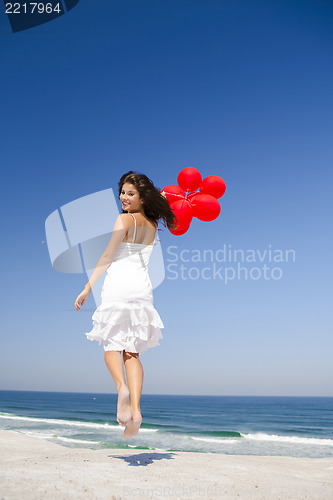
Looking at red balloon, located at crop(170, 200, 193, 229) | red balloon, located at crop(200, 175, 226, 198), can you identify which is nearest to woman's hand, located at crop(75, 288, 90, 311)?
red balloon, located at crop(170, 200, 193, 229)

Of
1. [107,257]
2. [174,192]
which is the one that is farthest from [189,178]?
[107,257]

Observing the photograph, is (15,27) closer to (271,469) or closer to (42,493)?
(42,493)

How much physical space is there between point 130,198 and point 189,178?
1992 millimetres

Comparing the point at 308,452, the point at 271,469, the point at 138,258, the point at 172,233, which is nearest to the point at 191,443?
the point at 308,452

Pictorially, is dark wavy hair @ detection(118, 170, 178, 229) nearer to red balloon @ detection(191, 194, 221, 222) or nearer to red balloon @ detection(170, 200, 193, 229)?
red balloon @ detection(170, 200, 193, 229)

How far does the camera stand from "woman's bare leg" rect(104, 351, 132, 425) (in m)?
3.24

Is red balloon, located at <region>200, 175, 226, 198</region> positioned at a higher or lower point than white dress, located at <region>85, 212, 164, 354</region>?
higher

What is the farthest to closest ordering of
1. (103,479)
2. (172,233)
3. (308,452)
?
(308,452) → (172,233) → (103,479)

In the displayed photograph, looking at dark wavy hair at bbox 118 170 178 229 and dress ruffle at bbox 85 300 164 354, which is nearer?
dress ruffle at bbox 85 300 164 354

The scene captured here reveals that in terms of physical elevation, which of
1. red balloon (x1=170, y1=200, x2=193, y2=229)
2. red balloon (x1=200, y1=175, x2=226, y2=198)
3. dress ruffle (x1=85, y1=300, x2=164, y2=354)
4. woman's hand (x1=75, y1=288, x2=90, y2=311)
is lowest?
dress ruffle (x1=85, y1=300, x2=164, y2=354)

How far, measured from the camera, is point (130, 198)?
380 centimetres

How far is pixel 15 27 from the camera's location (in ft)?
Result: 21.0

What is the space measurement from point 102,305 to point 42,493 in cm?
150

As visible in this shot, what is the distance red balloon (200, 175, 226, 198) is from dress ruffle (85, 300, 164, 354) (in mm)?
2621
